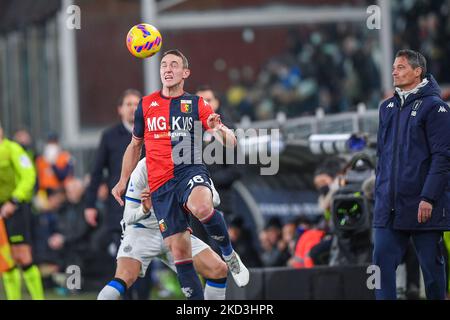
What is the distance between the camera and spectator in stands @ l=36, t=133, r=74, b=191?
67.3 ft

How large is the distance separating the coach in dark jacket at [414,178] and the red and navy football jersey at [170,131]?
4.43 ft

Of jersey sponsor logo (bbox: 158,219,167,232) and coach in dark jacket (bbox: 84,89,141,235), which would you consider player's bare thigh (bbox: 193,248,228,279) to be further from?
coach in dark jacket (bbox: 84,89,141,235)

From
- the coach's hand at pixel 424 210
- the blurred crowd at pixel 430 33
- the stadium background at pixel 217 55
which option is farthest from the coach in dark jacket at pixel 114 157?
the blurred crowd at pixel 430 33

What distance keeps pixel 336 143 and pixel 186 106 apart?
362 centimetres

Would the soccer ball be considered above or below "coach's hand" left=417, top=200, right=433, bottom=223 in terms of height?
above

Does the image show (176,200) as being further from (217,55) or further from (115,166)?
(217,55)

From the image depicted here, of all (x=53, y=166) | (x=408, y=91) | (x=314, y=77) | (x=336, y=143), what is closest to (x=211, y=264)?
(x=408, y=91)

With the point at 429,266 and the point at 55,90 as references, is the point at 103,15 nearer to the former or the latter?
the point at 55,90

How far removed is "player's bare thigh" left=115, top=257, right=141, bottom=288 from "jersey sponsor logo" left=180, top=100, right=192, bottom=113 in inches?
49.0

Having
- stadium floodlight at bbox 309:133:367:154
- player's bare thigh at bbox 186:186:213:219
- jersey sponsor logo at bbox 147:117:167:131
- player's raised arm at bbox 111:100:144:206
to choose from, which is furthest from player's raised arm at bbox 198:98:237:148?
stadium floodlight at bbox 309:133:367:154

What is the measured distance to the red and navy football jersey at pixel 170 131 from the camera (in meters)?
9.51

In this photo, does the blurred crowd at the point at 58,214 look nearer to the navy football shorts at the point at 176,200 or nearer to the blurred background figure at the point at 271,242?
the blurred background figure at the point at 271,242

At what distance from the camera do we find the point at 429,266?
31.7ft

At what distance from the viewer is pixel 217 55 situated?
23812 mm
